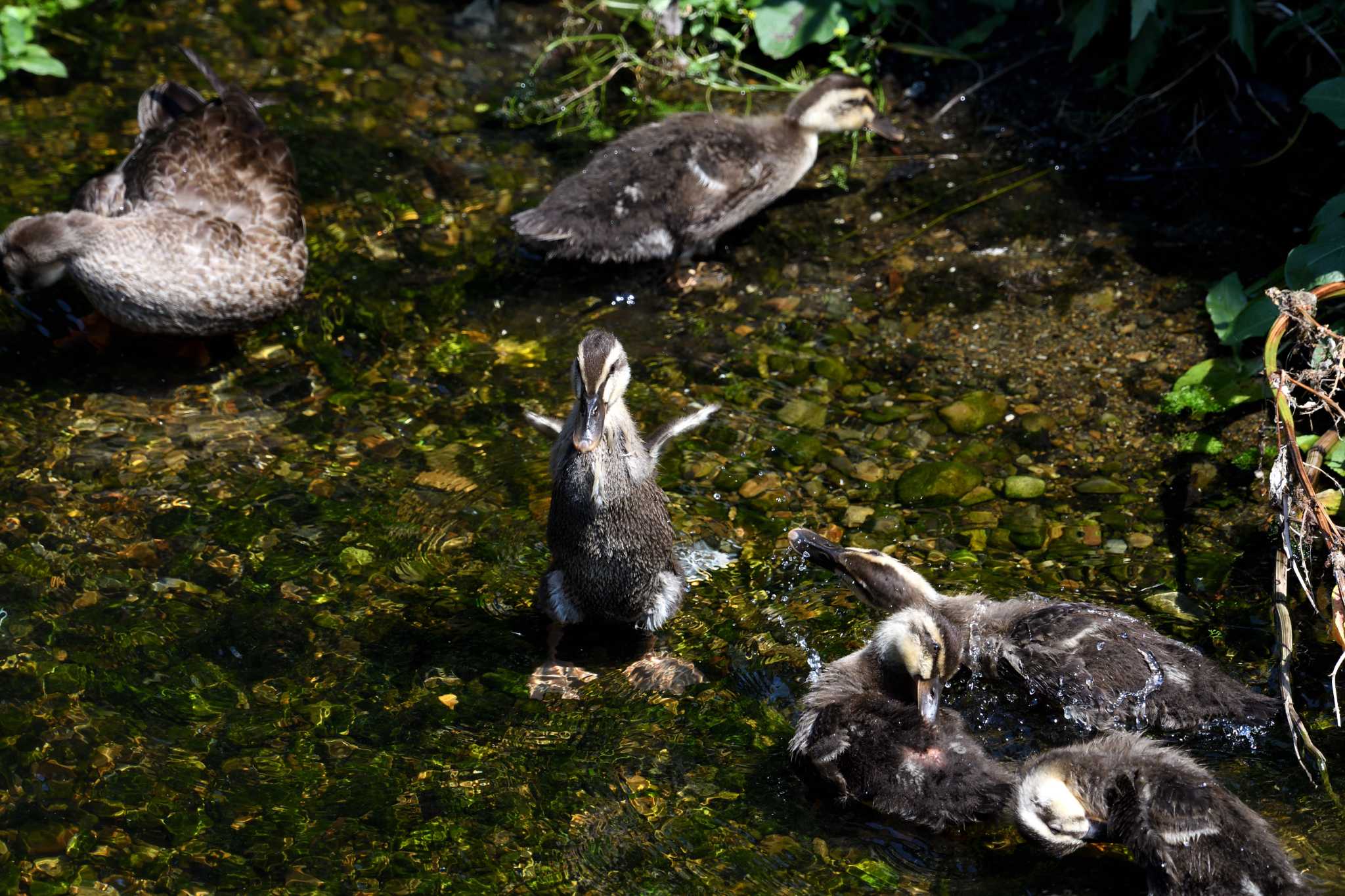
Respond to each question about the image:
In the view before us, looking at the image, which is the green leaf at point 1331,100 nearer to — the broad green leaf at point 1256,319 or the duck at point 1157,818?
the broad green leaf at point 1256,319

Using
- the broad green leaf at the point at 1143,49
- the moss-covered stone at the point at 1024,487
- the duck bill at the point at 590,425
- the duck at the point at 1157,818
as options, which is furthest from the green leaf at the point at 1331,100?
the duck bill at the point at 590,425

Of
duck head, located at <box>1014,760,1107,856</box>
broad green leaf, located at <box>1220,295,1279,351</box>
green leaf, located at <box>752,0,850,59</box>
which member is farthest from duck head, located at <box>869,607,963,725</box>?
green leaf, located at <box>752,0,850,59</box>

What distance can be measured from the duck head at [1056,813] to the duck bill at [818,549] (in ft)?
3.65

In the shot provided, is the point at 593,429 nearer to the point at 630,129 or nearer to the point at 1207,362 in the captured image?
the point at 1207,362

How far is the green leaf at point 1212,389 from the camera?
218 inches

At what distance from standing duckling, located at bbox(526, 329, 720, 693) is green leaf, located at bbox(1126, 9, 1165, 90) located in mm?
3637

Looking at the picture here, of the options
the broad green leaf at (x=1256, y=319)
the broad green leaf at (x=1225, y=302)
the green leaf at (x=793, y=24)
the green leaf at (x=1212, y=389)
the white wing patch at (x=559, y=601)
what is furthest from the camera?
the green leaf at (x=793, y=24)

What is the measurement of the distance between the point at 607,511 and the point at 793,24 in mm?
4540

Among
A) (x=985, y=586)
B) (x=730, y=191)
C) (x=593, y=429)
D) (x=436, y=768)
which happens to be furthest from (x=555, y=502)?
(x=730, y=191)

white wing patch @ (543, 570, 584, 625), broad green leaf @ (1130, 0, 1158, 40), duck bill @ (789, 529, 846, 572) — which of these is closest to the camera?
duck bill @ (789, 529, 846, 572)

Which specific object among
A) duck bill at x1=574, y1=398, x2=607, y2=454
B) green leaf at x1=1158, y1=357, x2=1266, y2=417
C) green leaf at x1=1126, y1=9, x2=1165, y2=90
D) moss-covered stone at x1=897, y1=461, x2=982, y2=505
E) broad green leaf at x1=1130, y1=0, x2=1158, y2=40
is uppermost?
broad green leaf at x1=1130, y1=0, x2=1158, y2=40

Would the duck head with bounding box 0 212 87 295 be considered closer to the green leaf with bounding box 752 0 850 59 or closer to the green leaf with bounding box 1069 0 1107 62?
the green leaf with bounding box 752 0 850 59

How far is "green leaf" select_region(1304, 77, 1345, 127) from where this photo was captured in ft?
17.4

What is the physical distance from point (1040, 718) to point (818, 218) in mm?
3578
